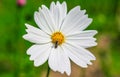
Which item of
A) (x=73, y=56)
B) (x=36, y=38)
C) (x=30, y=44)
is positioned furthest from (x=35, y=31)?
(x=30, y=44)

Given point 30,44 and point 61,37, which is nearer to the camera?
point 61,37

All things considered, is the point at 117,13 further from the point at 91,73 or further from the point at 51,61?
the point at 51,61

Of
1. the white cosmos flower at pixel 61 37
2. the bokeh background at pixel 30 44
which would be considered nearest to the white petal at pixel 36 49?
the white cosmos flower at pixel 61 37

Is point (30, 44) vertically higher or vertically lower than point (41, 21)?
lower

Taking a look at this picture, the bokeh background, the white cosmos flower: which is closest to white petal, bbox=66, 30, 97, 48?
the white cosmos flower

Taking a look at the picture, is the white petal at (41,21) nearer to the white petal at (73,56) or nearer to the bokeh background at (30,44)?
the white petal at (73,56)

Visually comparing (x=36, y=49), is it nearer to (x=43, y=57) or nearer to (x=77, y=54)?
(x=43, y=57)
